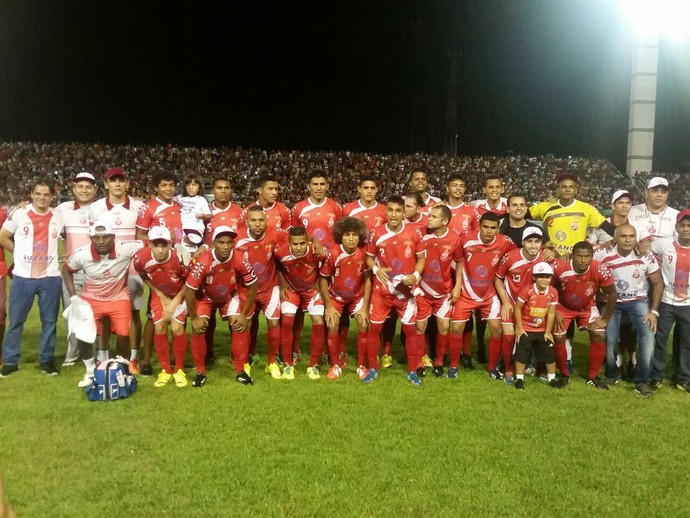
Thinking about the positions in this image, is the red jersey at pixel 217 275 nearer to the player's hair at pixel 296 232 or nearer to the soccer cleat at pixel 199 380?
the player's hair at pixel 296 232

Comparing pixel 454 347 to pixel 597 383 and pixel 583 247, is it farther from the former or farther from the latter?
pixel 583 247

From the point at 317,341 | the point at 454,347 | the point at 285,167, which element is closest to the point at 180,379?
the point at 317,341

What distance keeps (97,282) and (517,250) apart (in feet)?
14.3

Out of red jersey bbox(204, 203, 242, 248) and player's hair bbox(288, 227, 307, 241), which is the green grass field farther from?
red jersey bbox(204, 203, 242, 248)

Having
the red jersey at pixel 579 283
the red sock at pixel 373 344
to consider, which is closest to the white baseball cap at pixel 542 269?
the red jersey at pixel 579 283

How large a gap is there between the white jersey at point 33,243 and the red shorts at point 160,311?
1.20 m

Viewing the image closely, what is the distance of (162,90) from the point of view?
26.8 metres

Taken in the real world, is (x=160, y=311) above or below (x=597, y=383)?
above


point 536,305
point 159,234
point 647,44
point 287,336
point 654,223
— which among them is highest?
point 647,44

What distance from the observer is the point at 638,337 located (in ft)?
19.4

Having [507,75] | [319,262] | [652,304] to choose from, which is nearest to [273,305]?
[319,262]

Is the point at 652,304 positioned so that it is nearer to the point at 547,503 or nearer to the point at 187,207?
the point at 547,503

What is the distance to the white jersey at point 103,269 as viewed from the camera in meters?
5.71

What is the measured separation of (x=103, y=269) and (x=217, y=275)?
1.13 meters
